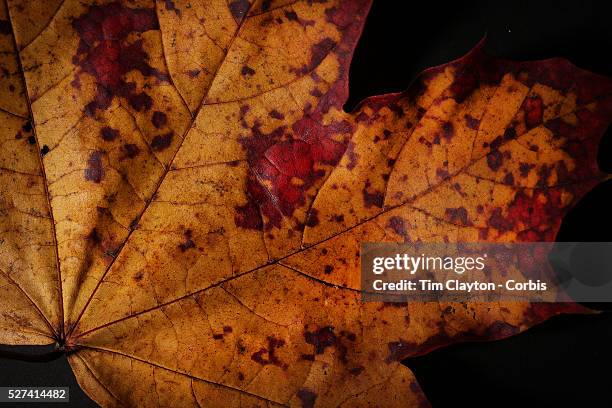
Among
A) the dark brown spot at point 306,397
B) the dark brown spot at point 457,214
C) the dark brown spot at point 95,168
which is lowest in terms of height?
the dark brown spot at point 306,397

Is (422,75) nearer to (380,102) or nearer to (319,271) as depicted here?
(380,102)

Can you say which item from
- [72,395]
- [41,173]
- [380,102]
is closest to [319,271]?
[380,102]

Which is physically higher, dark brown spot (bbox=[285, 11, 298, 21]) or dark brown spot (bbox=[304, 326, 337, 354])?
dark brown spot (bbox=[285, 11, 298, 21])

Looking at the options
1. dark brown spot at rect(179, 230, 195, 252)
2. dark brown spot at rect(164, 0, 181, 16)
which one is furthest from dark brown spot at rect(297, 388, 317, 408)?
dark brown spot at rect(164, 0, 181, 16)

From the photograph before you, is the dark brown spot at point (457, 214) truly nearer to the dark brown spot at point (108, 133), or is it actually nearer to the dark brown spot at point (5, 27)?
the dark brown spot at point (108, 133)

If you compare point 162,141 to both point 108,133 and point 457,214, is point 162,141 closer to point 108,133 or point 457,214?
point 108,133

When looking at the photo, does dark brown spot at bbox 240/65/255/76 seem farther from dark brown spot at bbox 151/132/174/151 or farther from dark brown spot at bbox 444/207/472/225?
dark brown spot at bbox 444/207/472/225

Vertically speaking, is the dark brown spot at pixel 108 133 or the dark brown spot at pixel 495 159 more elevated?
the dark brown spot at pixel 108 133

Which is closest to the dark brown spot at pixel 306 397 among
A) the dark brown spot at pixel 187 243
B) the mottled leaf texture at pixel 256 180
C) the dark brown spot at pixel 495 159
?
the mottled leaf texture at pixel 256 180
